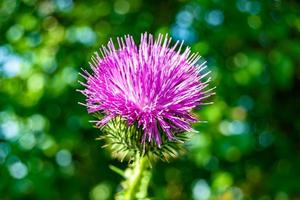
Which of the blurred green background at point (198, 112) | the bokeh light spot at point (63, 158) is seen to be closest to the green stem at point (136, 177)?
the blurred green background at point (198, 112)

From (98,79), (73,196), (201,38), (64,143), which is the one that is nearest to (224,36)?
(201,38)

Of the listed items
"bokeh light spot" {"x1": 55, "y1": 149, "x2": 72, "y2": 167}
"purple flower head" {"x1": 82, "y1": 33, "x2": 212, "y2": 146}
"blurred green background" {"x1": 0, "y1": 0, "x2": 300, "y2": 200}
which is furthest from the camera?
"bokeh light spot" {"x1": 55, "y1": 149, "x2": 72, "y2": 167}

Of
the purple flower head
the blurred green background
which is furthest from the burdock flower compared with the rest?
the blurred green background

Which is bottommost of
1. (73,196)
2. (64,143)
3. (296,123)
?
(73,196)

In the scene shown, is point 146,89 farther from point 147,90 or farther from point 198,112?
point 198,112

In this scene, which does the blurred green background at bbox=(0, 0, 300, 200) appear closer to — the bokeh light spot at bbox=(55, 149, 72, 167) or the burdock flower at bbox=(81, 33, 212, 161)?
the bokeh light spot at bbox=(55, 149, 72, 167)

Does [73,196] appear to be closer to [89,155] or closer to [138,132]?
[89,155]

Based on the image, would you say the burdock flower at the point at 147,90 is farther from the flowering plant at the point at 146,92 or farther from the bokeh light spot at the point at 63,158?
the bokeh light spot at the point at 63,158

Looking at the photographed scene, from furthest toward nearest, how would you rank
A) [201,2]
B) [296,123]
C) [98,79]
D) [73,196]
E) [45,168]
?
[296,123]
[73,196]
[45,168]
[201,2]
[98,79]
